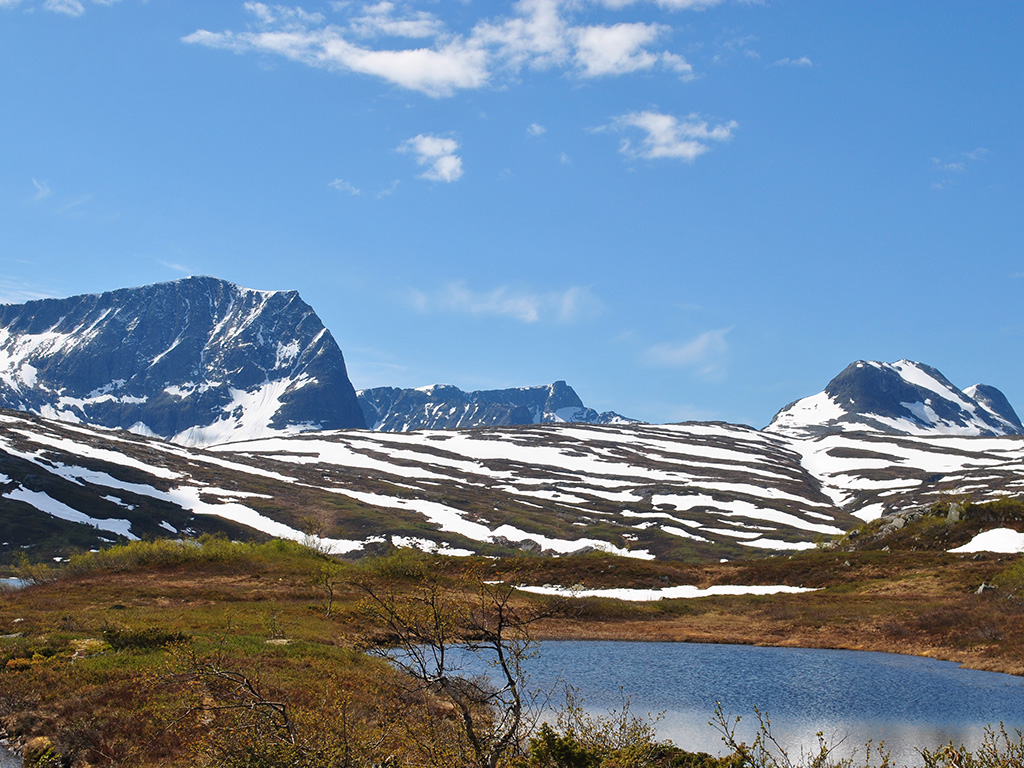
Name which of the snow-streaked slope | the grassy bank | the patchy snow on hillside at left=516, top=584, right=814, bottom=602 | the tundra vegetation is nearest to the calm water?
the tundra vegetation

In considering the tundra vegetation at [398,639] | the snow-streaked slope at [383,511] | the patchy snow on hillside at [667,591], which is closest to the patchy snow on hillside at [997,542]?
the tundra vegetation at [398,639]

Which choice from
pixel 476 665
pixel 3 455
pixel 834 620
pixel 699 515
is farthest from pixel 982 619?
pixel 3 455

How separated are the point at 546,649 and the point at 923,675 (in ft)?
70.8

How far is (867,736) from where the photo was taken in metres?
26.9

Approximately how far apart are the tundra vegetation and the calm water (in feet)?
4.35

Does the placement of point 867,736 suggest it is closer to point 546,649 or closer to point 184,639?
point 546,649

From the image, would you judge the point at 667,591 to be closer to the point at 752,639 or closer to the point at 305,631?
the point at 752,639

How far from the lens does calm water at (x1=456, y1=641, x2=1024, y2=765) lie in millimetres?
27453

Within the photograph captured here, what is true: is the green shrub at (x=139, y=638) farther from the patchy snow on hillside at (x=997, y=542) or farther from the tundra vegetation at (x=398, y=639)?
the patchy snow on hillside at (x=997, y=542)

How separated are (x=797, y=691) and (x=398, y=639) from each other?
2836 centimetres

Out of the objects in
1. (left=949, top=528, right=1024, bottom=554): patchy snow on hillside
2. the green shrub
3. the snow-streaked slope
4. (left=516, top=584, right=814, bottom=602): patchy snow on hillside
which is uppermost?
(left=949, top=528, right=1024, bottom=554): patchy snow on hillside

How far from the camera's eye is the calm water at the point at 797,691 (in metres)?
27.5

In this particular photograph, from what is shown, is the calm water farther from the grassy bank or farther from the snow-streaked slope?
the snow-streaked slope

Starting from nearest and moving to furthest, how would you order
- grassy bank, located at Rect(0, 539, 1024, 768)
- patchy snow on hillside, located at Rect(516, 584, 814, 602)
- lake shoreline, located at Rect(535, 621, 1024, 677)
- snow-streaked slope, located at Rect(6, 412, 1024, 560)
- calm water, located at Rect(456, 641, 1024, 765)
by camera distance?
grassy bank, located at Rect(0, 539, 1024, 768)
calm water, located at Rect(456, 641, 1024, 765)
lake shoreline, located at Rect(535, 621, 1024, 677)
patchy snow on hillside, located at Rect(516, 584, 814, 602)
snow-streaked slope, located at Rect(6, 412, 1024, 560)
